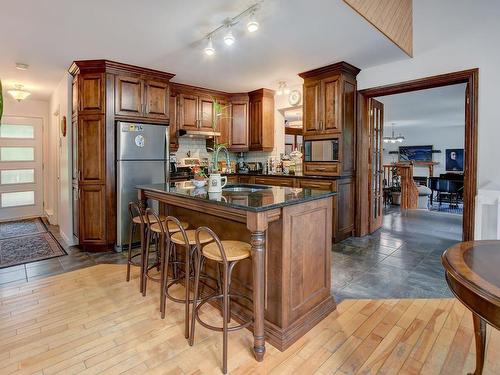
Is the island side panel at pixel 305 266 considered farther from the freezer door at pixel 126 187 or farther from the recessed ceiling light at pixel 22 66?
the recessed ceiling light at pixel 22 66

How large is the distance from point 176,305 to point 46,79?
14.7 ft

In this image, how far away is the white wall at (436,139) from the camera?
10.7 meters

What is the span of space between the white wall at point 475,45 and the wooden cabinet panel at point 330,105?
1.08m

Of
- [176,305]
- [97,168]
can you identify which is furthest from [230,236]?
[97,168]

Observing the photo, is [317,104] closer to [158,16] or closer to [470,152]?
[470,152]

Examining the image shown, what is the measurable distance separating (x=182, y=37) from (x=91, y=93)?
160 cm

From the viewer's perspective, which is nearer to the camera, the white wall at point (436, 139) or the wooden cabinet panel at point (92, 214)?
the wooden cabinet panel at point (92, 214)

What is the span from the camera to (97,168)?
3926 mm

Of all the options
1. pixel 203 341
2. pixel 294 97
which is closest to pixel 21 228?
pixel 203 341

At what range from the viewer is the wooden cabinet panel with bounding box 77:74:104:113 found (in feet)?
12.7

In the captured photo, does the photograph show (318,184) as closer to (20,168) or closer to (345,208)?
(345,208)

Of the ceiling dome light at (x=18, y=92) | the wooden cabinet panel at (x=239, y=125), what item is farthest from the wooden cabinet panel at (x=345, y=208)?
the ceiling dome light at (x=18, y=92)

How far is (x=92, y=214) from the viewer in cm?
397

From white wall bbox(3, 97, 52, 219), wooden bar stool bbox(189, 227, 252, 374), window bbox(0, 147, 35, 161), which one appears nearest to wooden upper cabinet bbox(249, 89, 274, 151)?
wooden bar stool bbox(189, 227, 252, 374)
